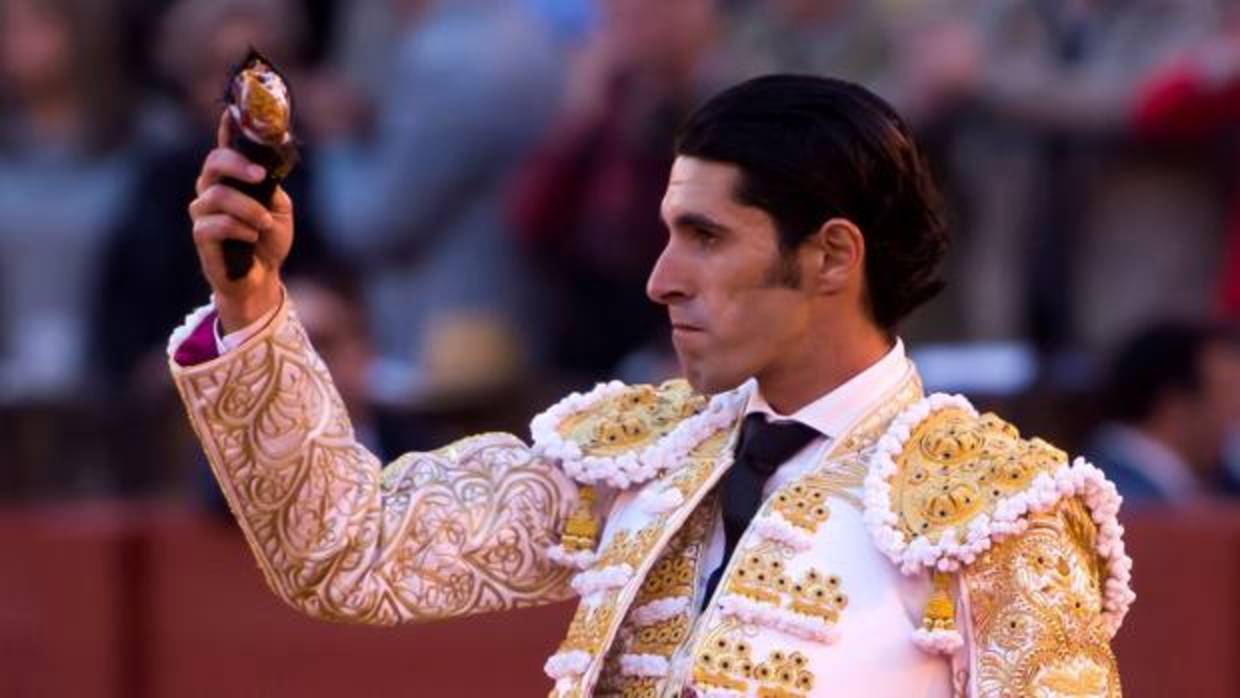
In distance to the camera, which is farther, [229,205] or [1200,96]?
[1200,96]

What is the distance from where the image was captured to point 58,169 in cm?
821

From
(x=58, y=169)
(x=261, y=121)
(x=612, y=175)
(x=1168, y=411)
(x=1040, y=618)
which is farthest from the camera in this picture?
(x=58, y=169)

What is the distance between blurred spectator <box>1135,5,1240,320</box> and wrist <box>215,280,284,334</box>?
11.6ft

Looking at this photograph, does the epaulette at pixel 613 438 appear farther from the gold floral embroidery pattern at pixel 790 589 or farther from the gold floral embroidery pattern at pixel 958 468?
the gold floral embroidery pattern at pixel 958 468

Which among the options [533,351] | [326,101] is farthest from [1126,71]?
[326,101]

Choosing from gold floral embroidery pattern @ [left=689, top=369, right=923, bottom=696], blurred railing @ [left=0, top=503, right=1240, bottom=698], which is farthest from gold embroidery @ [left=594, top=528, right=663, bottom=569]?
blurred railing @ [left=0, top=503, right=1240, bottom=698]

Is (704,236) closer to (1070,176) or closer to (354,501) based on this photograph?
(354,501)

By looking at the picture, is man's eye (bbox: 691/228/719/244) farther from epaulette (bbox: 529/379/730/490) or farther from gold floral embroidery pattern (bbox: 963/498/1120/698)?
gold floral embroidery pattern (bbox: 963/498/1120/698)

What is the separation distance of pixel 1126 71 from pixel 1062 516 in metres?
3.39

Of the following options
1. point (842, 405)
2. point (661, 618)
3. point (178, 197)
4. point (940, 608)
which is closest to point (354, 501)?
point (661, 618)

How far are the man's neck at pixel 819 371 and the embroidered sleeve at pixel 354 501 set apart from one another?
31 centimetres

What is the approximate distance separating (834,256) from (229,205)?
732 mm

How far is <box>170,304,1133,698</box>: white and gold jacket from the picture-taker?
389 cm

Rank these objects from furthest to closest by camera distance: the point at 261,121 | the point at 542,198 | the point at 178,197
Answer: the point at 178,197
the point at 542,198
the point at 261,121
